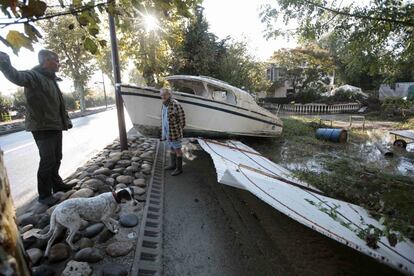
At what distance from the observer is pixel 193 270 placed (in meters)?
2.95

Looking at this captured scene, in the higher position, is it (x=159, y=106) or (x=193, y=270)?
(x=159, y=106)

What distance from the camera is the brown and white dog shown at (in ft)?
9.67

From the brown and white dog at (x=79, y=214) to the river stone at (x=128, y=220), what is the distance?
155 millimetres

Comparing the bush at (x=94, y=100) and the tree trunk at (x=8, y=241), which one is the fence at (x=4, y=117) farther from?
the bush at (x=94, y=100)

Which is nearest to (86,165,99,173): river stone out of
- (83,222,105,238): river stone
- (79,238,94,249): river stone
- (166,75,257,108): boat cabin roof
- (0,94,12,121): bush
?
(83,222,105,238): river stone

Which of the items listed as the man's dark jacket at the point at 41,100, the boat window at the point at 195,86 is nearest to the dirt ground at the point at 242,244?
the man's dark jacket at the point at 41,100

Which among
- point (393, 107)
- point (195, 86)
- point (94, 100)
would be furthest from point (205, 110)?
point (94, 100)

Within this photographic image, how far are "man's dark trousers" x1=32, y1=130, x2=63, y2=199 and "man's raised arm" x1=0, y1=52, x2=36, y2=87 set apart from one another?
73cm

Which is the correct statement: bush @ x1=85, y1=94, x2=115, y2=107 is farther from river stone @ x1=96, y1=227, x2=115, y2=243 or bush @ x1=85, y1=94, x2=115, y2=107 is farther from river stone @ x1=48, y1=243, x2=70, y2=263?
river stone @ x1=48, y1=243, x2=70, y2=263

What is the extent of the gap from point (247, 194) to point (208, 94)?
4344 mm

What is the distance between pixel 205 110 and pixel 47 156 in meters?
4.70

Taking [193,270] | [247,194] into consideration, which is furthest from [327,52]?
[193,270]

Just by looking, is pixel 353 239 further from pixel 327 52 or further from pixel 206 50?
pixel 327 52

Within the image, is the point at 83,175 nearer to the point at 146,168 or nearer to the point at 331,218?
the point at 146,168
